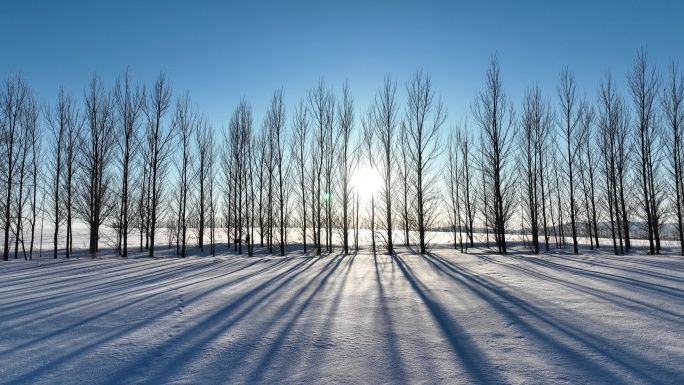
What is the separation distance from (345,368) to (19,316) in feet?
12.4

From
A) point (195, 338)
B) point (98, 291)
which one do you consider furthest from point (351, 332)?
point (98, 291)

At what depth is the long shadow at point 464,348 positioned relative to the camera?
2.17 metres

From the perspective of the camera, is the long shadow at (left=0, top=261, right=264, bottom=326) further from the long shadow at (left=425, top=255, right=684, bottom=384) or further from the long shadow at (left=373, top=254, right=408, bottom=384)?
the long shadow at (left=425, top=255, right=684, bottom=384)

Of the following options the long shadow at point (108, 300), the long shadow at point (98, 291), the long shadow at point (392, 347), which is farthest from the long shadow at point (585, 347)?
the long shadow at point (98, 291)

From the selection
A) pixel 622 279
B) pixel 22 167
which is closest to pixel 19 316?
pixel 622 279

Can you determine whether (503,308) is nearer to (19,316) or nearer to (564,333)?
(564,333)

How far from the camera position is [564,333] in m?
2.93

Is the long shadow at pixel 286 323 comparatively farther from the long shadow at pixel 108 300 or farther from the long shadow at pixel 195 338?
the long shadow at pixel 108 300

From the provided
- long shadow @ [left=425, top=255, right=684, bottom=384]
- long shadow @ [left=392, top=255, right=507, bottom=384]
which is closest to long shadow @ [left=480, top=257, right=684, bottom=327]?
long shadow @ [left=425, top=255, right=684, bottom=384]

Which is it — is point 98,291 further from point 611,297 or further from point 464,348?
point 611,297

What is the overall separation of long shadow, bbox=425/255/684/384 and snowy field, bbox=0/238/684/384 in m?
0.01

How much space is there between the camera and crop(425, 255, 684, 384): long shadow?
2.12 m

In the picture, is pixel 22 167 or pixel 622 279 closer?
pixel 622 279

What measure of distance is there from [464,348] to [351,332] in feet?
3.18
